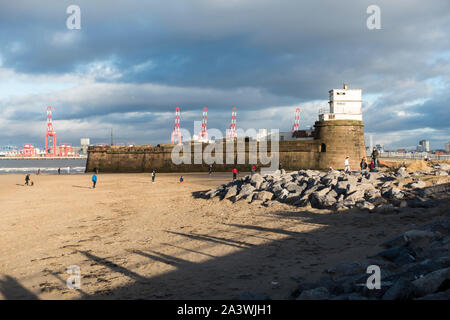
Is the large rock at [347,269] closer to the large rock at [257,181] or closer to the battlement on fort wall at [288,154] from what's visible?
the large rock at [257,181]

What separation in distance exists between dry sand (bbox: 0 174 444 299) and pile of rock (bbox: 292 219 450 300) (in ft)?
1.72

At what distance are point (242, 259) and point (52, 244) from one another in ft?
17.3

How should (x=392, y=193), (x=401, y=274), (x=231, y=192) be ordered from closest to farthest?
(x=401, y=274), (x=392, y=193), (x=231, y=192)

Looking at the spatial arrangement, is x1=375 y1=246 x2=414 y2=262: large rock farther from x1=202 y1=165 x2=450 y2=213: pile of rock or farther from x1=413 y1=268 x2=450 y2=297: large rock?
x1=202 y1=165 x2=450 y2=213: pile of rock

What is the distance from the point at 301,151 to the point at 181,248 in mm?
27238

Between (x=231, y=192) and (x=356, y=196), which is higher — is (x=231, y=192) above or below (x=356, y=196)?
below

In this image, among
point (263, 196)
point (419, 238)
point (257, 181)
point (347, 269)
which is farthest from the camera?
point (257, 181)

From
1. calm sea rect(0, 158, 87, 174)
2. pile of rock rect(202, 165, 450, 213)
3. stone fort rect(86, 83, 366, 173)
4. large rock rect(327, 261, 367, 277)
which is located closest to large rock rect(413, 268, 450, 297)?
large rock rect(327, 261, 367, 277)

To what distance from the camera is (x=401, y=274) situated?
455 centimetres

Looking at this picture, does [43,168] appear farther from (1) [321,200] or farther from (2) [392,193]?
(2) [392,193]

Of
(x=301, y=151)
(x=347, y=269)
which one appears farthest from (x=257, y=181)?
(x=301, y=151)

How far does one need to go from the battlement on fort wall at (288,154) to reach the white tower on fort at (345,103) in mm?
4172

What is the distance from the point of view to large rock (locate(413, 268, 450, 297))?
11.9ft
